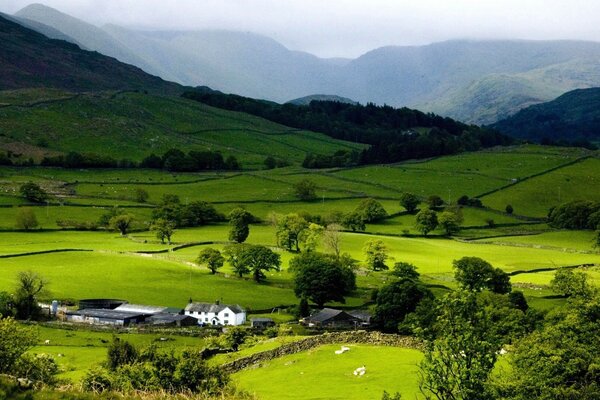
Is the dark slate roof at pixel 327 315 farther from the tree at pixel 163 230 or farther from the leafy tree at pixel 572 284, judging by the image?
the tree at pixel 163 230

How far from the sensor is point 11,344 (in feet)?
132

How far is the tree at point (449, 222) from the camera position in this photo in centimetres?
12695

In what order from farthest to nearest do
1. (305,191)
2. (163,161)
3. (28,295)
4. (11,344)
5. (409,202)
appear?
(163,161), (305,191), (409,202), (28,295), (11,344)

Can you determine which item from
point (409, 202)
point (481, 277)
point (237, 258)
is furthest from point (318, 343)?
point (409, 202)

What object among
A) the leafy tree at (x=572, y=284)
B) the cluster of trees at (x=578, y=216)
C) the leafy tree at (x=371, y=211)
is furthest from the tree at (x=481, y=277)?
the cluster of trees at (x=578, y=216)

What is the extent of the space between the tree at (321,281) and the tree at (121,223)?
41763 millimetres

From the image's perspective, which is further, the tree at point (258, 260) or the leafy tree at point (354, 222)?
the leafy tree at point (354, 222)

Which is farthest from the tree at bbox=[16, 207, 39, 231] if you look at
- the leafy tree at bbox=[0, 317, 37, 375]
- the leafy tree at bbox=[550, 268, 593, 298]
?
the leafy tree at bbox=[550, 268, 593, 298]

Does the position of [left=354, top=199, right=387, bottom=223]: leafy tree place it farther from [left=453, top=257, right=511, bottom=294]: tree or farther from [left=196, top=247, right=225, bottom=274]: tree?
[left=453, top=257, right=511, bottom=294]: tree

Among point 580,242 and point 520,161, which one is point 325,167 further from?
point 580,242

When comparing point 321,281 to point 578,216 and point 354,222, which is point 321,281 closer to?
point 354,222

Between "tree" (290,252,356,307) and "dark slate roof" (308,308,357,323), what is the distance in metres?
5.74

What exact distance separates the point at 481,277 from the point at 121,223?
188 feet

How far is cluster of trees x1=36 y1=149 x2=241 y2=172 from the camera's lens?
176m
